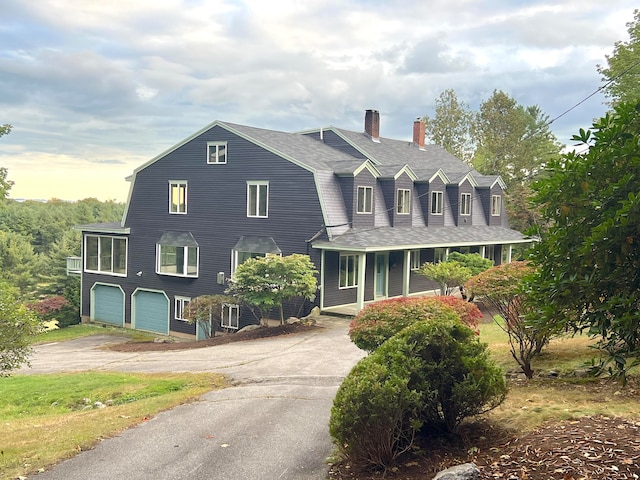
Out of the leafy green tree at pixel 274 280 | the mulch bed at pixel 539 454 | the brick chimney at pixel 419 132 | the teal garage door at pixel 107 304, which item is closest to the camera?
the mulch bed at pixel 539 454

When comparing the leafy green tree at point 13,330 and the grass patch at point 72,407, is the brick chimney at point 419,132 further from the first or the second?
the leafy green tree at point 13,330

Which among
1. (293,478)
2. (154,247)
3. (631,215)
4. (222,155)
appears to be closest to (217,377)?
(293,478)

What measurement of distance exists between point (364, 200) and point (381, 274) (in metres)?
4.10

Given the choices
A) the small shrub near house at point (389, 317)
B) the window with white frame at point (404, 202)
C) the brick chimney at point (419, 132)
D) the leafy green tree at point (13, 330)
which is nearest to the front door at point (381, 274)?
the window with white frame at point (404, 202)

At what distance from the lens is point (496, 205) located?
37.3 meters

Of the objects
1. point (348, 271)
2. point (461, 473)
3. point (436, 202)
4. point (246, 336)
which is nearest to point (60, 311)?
point (246, 336)

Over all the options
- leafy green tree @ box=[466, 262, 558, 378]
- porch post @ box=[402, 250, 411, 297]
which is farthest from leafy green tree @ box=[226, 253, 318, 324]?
leafy green tree @ box=[466, 262, 558, 378]

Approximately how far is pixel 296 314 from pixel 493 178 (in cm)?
1747

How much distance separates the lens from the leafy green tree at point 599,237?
5.17 metres

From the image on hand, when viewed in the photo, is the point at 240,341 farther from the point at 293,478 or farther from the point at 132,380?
the point at 293,478

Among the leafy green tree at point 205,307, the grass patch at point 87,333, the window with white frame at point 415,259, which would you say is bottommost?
the grass patch at point 87,333

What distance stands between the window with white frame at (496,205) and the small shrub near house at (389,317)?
2604cm

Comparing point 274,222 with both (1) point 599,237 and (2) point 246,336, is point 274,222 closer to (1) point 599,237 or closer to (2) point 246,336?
(2) point 246,336

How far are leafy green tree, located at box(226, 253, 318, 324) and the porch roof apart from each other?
85.2 inches
